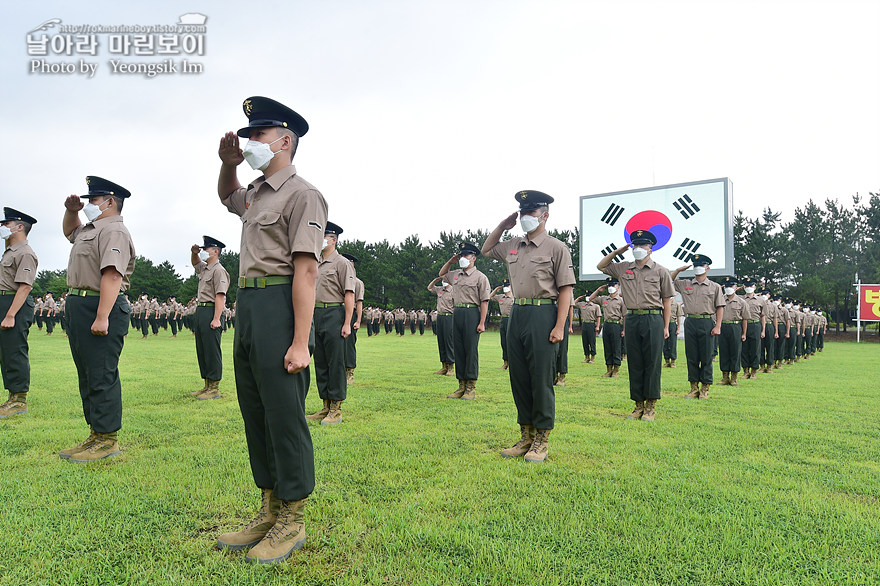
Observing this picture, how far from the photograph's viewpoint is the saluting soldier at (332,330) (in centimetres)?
607

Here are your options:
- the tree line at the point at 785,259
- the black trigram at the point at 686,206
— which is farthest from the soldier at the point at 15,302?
the tree line at the point at 785,259

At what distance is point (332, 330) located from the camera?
622 cm

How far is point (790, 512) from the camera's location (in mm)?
3293

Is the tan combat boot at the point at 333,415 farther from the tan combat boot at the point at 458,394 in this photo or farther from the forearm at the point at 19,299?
the forearm at the point at 19,299


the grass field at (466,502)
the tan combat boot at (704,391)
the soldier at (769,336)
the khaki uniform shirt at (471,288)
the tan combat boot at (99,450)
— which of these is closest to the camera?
the grass field at (466,502)

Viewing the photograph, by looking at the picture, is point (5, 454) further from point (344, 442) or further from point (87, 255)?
point (344, 442)

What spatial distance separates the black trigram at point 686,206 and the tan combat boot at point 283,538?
20.3 m

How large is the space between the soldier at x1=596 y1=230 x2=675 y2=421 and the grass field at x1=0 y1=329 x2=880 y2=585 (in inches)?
16.3

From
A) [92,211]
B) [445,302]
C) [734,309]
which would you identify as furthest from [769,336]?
[92,211]

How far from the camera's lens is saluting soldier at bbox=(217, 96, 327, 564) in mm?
2666

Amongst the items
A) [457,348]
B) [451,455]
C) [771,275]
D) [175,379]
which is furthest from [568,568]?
[771,275]

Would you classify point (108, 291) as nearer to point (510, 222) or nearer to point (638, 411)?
point (510, 222)

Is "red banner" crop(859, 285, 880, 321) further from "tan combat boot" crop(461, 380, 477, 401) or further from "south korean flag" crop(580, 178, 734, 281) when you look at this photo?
"tan combat boot" crop(461, 380, 477, 401)

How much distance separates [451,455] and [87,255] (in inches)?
143
